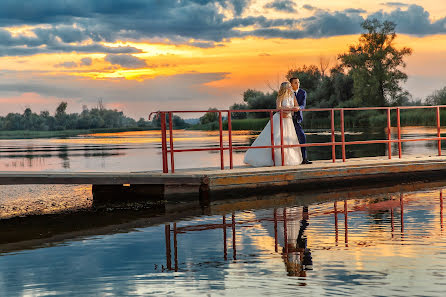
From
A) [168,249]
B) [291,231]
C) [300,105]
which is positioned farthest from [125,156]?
[168,249]

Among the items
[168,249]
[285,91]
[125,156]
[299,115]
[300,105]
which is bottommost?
[168,249]

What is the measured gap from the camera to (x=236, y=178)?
448 inches

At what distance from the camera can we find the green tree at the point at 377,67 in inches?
2425

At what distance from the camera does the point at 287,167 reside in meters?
12.1

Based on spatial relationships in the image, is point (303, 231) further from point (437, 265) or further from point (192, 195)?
point (192, 195)

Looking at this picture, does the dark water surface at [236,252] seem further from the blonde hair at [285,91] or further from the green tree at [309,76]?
the green tree at [309,76]

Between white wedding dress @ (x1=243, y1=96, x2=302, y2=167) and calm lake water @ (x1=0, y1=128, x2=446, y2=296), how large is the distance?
120cm

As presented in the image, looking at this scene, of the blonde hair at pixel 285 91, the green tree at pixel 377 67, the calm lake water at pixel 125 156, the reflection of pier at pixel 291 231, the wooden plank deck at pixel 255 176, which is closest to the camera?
the reflection of pier at pixel 291 231

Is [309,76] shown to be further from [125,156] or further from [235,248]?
[235,248]

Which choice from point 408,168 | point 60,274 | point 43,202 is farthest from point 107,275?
point 408,168

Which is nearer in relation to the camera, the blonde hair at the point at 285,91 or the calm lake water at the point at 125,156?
the blonde hair at the point at 285,91

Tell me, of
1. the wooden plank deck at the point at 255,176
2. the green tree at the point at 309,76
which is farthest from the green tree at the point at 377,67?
the wooden plank deck at the point at 255,176

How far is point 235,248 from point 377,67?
191 feet

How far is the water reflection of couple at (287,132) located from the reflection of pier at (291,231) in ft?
6.58
